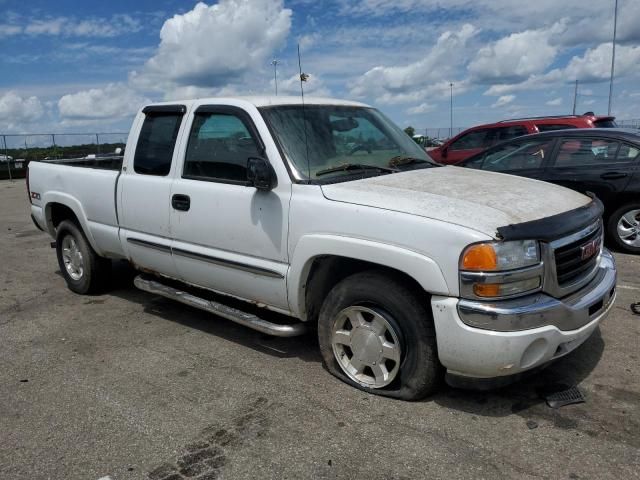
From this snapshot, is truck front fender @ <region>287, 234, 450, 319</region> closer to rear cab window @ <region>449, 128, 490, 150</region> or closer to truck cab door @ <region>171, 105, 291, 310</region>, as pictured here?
truck cab door @ <region>171, 105, 291, 310</region>

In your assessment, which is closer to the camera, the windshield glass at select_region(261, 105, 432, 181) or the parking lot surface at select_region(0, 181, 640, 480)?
the parking lot surface at select_region(0, 181, 640, 480)

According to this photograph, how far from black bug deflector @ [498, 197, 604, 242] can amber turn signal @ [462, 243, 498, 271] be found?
0.10 m

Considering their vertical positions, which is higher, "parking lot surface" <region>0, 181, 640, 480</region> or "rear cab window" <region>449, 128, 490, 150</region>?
A: "rear cab window" <region>449, 128, 490, 150</region>

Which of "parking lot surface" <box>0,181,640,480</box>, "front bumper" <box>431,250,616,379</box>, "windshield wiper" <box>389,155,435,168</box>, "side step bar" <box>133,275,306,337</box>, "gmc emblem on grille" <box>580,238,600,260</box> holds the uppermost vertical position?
"windshield wiper" <box>389,155,435,168</box>

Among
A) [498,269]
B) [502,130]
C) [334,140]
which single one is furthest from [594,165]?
[498,269]

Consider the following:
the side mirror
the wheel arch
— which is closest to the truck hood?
the side mirror

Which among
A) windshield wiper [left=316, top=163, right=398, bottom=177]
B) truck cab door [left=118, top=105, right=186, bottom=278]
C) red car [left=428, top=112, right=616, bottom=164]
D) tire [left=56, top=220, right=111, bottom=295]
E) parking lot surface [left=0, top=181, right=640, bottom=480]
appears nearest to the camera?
parking lot surface [left=0, top=181, right=640, bottom=480]

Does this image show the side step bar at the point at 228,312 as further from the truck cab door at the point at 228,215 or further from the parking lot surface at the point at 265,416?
the parking lot surface at the point at 265,416

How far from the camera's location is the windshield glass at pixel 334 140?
12.5 feet

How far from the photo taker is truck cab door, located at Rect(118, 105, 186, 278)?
4.52 meters

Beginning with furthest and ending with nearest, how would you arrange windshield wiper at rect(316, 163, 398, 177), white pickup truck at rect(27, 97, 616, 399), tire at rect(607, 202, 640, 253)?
tire at rect(607, 202, 640, 253) < windshield wiper at rect(316, 163, 398, 177) < white pickup truck at rect(27, 97, 616, 399)

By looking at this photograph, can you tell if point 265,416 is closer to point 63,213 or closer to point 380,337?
point 380,337

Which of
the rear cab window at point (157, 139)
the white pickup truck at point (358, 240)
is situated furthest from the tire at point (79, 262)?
the rear cab window at point (157, 139)

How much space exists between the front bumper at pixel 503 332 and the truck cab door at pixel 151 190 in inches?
95.7
